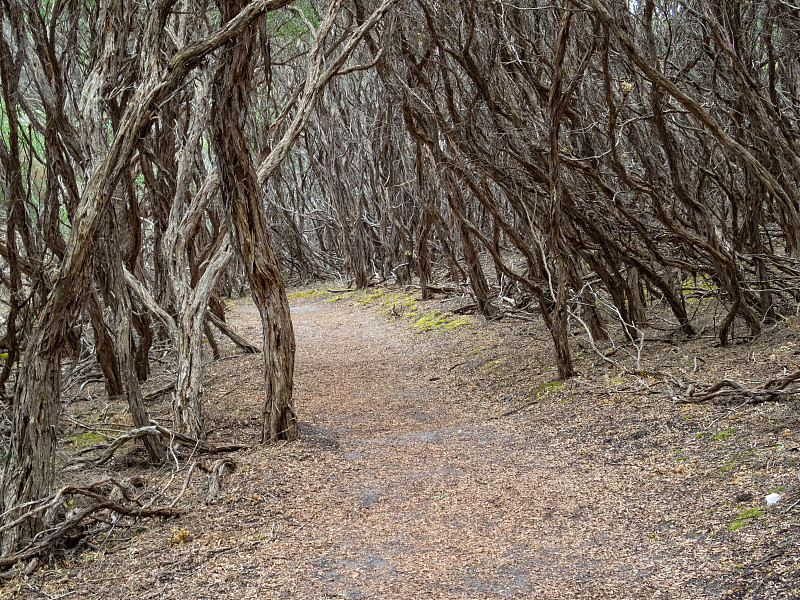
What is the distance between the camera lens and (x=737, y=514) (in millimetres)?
3490

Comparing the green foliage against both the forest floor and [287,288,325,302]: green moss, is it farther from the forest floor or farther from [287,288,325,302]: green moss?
the forest floor

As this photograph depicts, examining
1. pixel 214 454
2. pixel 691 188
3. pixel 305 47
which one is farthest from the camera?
pixel 305 47

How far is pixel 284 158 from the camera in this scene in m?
7.30

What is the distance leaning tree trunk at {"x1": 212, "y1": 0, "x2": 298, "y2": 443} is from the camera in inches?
202

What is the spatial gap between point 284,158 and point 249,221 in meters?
2.02

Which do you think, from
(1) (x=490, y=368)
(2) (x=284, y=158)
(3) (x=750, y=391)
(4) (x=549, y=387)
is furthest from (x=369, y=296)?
(3) (x=750, y=391)

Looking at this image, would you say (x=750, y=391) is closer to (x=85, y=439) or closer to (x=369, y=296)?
(x=85, y=439)

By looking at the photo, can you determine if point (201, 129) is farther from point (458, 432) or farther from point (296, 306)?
point (296, 306)

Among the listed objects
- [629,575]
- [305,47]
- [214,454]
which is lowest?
[629,575]

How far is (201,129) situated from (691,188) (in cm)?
530

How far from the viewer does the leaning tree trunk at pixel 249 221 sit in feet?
16.9

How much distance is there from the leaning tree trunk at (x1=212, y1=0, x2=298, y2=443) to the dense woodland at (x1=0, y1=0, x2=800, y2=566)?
2 centimetres

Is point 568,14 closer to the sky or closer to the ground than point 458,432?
closer to the sky

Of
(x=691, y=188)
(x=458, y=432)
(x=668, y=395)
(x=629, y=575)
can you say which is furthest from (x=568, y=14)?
(x=629, y=575)
